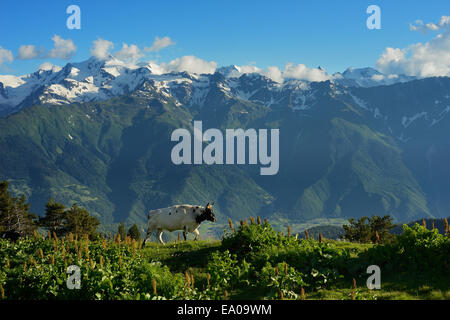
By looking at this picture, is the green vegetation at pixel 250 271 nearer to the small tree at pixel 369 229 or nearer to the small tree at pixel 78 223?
the small tree at pixel 369 229

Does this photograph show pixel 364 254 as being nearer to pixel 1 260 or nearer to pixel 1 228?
pixel 1 260

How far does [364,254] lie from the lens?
19.0 m

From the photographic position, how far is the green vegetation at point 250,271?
14.1 metres

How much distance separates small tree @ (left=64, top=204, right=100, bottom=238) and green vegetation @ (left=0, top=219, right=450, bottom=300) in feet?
202

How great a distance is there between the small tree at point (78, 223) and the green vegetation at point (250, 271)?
61589 millimetres

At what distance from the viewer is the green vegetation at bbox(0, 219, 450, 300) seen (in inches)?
557

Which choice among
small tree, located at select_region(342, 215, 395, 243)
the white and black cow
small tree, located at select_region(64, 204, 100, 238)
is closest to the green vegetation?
the white and black cow

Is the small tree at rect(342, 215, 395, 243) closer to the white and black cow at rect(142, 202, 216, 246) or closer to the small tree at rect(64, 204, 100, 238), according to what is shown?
the white and black cow at rect(142, 202, 216, 246)

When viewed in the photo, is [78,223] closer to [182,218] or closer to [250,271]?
[182,218]

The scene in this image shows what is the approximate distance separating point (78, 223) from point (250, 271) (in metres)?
72.5
